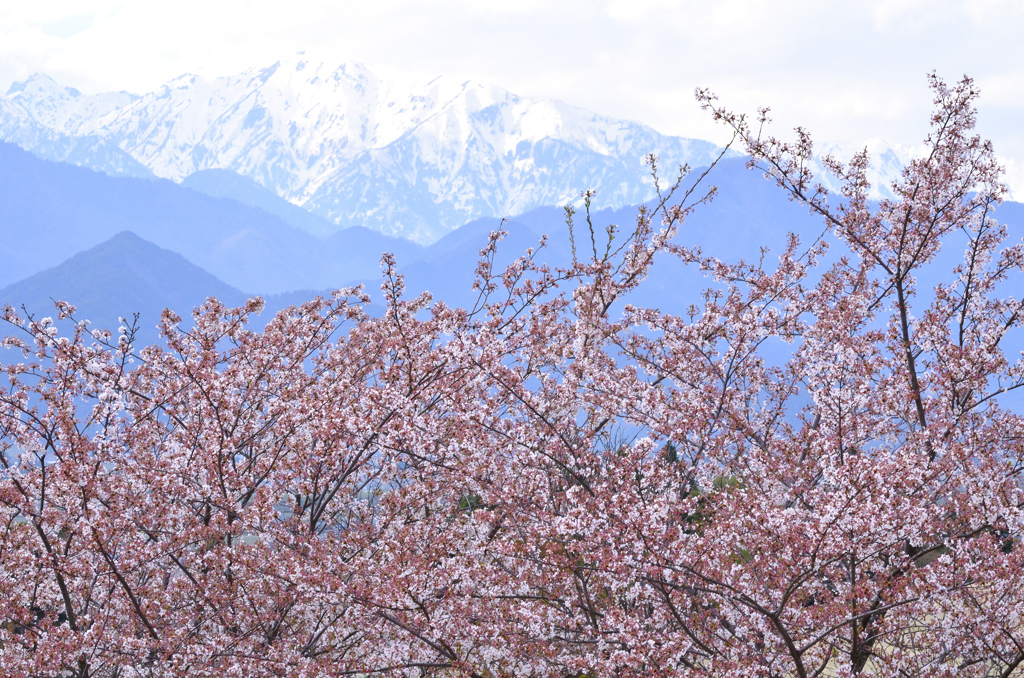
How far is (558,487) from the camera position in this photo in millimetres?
7652

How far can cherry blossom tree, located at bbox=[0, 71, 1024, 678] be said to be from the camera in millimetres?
5688

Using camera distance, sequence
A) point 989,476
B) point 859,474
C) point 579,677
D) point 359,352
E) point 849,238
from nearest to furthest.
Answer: point 859,474 < point 989,476 < point 579,677 < point 849,238 < point 359,352

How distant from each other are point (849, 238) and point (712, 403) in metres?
2.21

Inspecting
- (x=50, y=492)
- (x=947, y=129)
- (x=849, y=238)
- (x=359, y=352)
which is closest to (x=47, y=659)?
(x=50, y=492)

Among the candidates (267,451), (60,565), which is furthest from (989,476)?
(60,565)

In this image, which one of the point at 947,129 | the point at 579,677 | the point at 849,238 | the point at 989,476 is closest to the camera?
the point at 989,476

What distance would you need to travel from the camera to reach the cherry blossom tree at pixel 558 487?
569 cm

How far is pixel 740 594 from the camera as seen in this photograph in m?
5.29

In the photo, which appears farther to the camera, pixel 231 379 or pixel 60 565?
pixel 231 379

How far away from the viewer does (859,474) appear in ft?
17.2

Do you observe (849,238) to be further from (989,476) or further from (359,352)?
(359,352)

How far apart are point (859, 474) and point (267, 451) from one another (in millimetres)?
5574

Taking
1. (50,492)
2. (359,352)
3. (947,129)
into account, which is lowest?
(50,492)

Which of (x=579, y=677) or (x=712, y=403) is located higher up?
(x=712, y=403)
